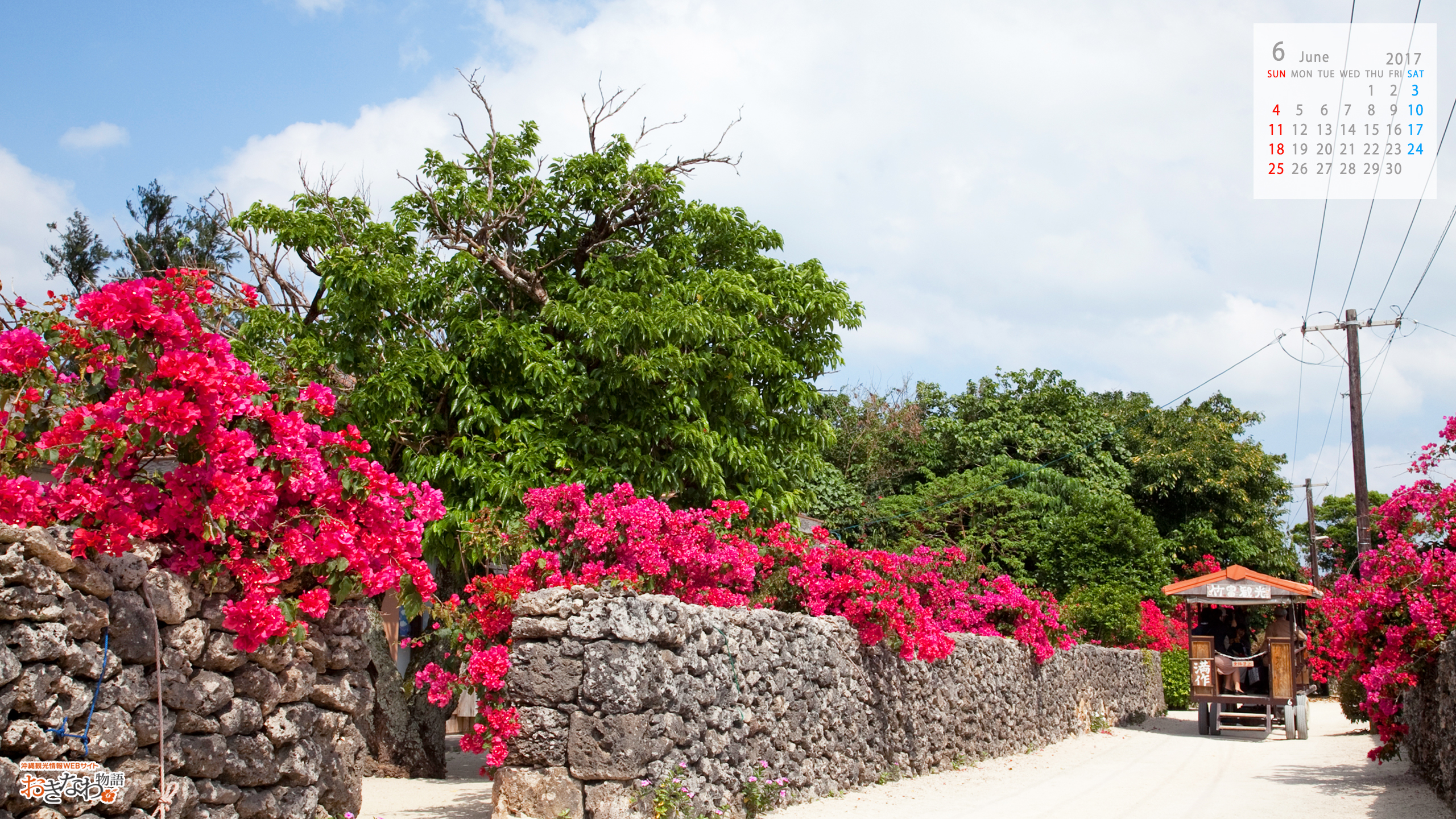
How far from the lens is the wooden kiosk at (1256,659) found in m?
15.9

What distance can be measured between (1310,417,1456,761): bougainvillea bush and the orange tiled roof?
20.2ft

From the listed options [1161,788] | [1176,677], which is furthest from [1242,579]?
[1176,677]

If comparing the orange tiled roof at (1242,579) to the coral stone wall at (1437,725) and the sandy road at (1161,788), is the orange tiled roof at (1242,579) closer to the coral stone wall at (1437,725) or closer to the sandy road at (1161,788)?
the sandy road at (1161,788)

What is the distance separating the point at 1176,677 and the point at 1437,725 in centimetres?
1586

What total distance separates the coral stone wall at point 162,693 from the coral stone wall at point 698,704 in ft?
4.60

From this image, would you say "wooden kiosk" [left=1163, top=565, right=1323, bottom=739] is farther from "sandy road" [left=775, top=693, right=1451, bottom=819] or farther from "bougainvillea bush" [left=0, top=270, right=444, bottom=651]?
"bougainvillea bush" [left=0, top=270, right=444, bottom=651]

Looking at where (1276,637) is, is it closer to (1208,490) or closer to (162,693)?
(1208,490)

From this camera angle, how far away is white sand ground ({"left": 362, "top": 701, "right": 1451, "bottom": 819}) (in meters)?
7.84

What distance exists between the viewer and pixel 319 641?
486cm

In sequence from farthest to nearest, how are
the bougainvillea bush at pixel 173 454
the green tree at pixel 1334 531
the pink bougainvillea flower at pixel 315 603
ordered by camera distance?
the green tree at pixel 1334 531, the pink bougainvillea flower at pixel 315 603, the bougainvillea bush at pixel 173 454

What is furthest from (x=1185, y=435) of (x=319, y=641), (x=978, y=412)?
(x=319, y=641)

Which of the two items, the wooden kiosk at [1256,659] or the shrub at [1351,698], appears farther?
the wooden kiosk at [1256,659]

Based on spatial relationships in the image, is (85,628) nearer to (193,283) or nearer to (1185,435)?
(193,283)

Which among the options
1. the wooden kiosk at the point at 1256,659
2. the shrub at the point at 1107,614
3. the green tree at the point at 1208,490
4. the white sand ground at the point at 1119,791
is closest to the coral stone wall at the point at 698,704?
the white sand ground at the point at 1119,791
